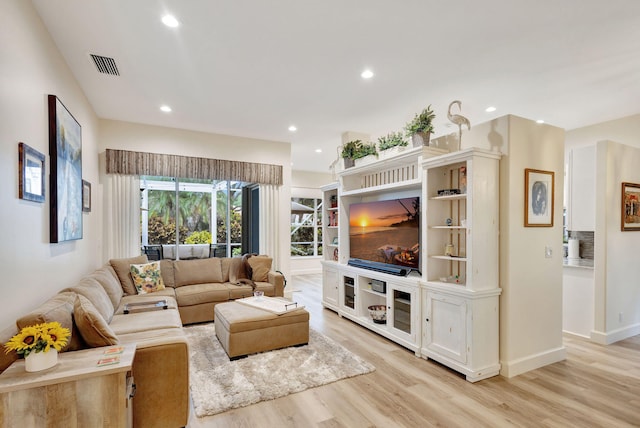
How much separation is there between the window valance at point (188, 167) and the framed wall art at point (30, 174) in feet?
8.21

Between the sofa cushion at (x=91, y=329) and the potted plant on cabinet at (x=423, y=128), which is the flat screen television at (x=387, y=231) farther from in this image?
the sofa cushion at (x=91, y=329)

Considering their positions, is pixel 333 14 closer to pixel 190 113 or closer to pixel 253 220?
pixel 190 113

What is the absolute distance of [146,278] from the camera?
4.22 metres

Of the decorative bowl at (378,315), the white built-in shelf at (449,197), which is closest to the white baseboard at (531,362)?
the decorative bowl at (378,315)

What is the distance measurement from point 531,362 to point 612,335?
1577 millimetres

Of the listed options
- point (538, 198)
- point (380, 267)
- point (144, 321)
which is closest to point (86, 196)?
point (144, 321)

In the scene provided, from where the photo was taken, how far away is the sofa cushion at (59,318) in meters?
1.71

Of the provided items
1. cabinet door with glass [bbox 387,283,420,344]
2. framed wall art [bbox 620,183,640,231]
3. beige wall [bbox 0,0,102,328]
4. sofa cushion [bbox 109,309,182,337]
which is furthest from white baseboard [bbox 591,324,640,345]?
beige wall [bbox 0,0,102,328]

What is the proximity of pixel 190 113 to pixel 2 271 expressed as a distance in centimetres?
310

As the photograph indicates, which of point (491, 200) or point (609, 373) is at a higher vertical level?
point (491, 200)

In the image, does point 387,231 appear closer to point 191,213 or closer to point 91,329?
point 91,329

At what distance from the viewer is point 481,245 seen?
284 centimetres

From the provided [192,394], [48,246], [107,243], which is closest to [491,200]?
[192,394]

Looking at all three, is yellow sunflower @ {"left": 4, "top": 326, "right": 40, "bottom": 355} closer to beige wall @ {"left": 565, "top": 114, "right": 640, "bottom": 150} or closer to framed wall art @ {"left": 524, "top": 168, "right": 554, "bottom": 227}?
framed wall art @ {"left": 524, "top": 168, "right": 554, "bottom": 227}
